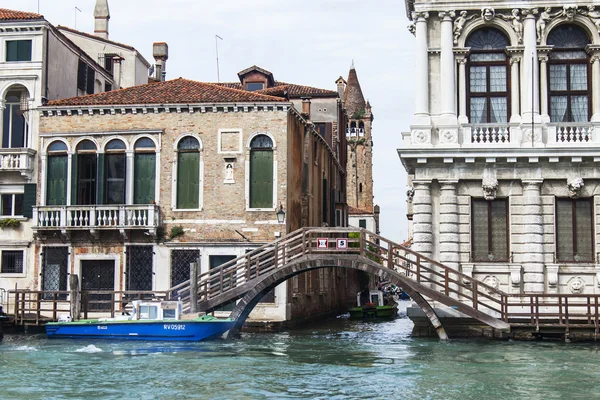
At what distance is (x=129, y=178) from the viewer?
28.5 metres

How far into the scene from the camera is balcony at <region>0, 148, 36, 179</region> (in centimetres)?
2877

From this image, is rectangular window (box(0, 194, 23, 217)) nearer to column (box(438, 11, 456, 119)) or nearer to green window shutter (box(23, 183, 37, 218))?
green window shutter (box(23, 183, 37, 218))

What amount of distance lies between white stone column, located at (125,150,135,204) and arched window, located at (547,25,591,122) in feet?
40.0

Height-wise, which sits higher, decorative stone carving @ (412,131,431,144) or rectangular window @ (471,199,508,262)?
decorative stone carving @ (412,131,431,144)

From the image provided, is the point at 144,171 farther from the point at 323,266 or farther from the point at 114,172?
the point at 323,266

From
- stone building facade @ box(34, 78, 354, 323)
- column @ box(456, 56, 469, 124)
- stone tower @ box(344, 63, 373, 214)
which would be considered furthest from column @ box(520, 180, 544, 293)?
stone tower @ box(344, 63, 373, 214)

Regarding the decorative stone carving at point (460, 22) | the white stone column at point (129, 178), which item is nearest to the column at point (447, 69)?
the decorative stone carving at point (460, 22)

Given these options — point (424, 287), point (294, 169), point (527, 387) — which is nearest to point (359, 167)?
point (294, 169)

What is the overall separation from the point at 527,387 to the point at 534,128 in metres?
9.21

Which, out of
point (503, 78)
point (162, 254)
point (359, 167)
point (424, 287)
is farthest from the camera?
point (359, 167)

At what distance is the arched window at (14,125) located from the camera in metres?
29.6

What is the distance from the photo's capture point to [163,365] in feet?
64.0

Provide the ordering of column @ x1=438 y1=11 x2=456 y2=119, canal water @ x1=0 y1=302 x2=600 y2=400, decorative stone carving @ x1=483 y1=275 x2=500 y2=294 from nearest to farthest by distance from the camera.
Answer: canal water @ x1=0 y1=302 x2=600 y2=400, decorative stone carving @ x1=483 y1=275 x2=500 y2=294, column @ x1=438 y1=11 x2=456 y2=119

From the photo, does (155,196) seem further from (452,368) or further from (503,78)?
(452,368)
